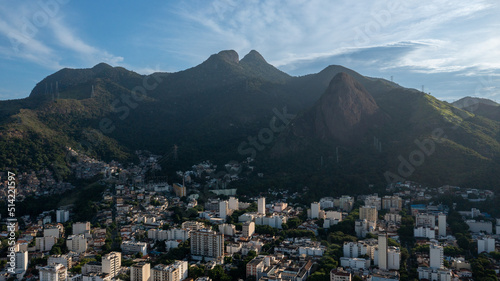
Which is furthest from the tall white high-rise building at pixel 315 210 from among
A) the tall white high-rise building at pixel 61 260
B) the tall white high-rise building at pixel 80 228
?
the tall white high-rise building at pixel 61 260

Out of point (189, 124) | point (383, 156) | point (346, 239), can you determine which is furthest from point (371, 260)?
point (189, 124)

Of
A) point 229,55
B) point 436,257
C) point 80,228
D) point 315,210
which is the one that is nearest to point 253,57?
point 229,55

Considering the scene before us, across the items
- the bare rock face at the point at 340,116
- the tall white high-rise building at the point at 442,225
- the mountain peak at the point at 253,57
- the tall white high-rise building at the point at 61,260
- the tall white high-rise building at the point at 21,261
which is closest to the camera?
the tall white high-rise building at the point at 61,260

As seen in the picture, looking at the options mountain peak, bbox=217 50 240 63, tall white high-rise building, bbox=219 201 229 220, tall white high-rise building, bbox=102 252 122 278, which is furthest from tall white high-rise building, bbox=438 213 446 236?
mountain peak, bbox=217 50 240 63

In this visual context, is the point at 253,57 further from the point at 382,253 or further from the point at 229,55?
the point at 382,253

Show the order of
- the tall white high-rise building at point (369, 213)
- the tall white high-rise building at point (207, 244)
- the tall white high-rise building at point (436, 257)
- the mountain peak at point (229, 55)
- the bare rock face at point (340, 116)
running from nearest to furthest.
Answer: the tall white high-rise building at point (436, 257), the tall white high-rise building at point (207, 244), the tall white high-rise building at point (369, 213), the bare rock face at point (340, 116), the mountain peak at point (229, 55)

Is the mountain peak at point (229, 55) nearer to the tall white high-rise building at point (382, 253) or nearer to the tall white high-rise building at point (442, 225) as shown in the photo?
the tall white high-rise building at point (442, 225)

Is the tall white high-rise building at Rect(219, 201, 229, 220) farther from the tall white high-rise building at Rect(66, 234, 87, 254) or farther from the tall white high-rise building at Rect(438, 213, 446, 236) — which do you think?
the tall white high-rise building at Rect(438, 213, 446, 236)
